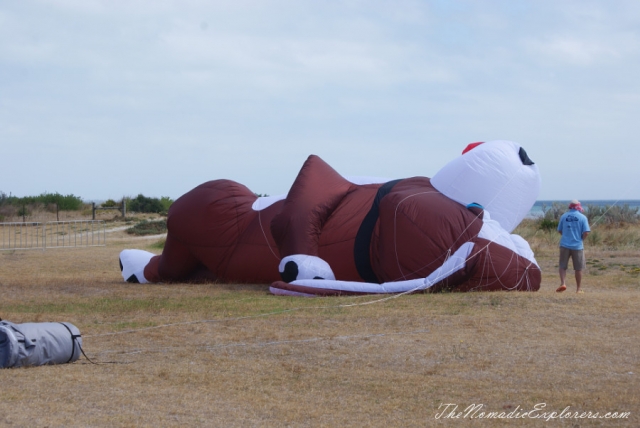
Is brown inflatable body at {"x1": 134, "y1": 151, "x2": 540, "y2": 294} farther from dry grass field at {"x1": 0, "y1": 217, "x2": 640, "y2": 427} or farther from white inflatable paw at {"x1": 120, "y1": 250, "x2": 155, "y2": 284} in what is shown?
dry grass field at {"x1": 0, "y1": 217, "x2": 640, "y2": 427}

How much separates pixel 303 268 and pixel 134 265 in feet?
13.6

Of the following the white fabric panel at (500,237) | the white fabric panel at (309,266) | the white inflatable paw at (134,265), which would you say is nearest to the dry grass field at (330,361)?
the white fabric panel at (309,266)

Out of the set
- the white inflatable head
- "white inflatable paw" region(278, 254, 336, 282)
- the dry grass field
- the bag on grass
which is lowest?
the dry grass field

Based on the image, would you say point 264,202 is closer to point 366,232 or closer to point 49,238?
point 366,232

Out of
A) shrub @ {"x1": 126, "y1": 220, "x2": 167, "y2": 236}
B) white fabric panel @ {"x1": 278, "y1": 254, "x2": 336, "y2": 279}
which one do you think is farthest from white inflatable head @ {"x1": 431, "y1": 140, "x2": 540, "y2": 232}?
shrub @ {"x1": 126, "y1": 220, "x2": 167, "y2": 236}

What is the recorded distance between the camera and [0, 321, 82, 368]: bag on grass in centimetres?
630

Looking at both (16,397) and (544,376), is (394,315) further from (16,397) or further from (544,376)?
(16,397)

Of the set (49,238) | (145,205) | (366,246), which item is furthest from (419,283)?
(145,205)

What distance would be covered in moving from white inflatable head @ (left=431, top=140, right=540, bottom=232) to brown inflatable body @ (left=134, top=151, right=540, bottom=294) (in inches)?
12.3

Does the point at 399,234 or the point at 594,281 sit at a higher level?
the point at 399,234

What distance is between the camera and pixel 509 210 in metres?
11.7

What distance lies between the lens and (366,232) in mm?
11633

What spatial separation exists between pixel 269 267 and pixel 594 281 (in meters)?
5.67

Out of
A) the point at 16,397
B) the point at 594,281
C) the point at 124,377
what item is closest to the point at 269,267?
the point at 594,281
